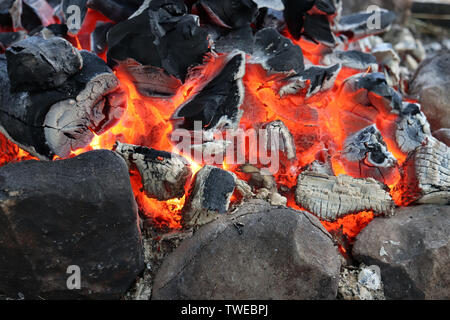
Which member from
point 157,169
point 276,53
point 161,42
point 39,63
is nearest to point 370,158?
point 276,53

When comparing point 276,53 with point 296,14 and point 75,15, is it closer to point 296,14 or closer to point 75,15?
point 296,14

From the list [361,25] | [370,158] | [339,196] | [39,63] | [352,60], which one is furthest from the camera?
[361,25]

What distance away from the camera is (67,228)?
3.98 ft

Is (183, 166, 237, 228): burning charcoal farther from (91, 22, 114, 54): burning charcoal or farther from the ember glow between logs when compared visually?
(91, 22, 114, 54): burning charcoal

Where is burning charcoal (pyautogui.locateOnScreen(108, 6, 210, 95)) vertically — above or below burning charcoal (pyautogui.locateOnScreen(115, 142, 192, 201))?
above

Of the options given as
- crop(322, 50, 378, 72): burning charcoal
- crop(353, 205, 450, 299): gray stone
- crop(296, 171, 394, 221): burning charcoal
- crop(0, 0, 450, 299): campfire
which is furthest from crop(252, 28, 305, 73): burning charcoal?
crop(353, 205, 450, 299): gray stone

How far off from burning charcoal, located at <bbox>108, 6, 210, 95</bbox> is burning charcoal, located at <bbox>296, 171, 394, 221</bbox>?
0.69 m

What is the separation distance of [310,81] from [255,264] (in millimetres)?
881

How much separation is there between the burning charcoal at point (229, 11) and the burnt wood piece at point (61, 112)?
561mm

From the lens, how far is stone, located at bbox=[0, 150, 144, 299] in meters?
1.19

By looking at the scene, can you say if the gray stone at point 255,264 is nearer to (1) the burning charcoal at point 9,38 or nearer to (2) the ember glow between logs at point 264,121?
(2) the ember glow between logs at point 264,121

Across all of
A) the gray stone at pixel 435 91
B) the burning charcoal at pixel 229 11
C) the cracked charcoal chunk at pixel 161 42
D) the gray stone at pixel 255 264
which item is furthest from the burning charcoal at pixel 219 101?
the gray stone at pixel 435 91
